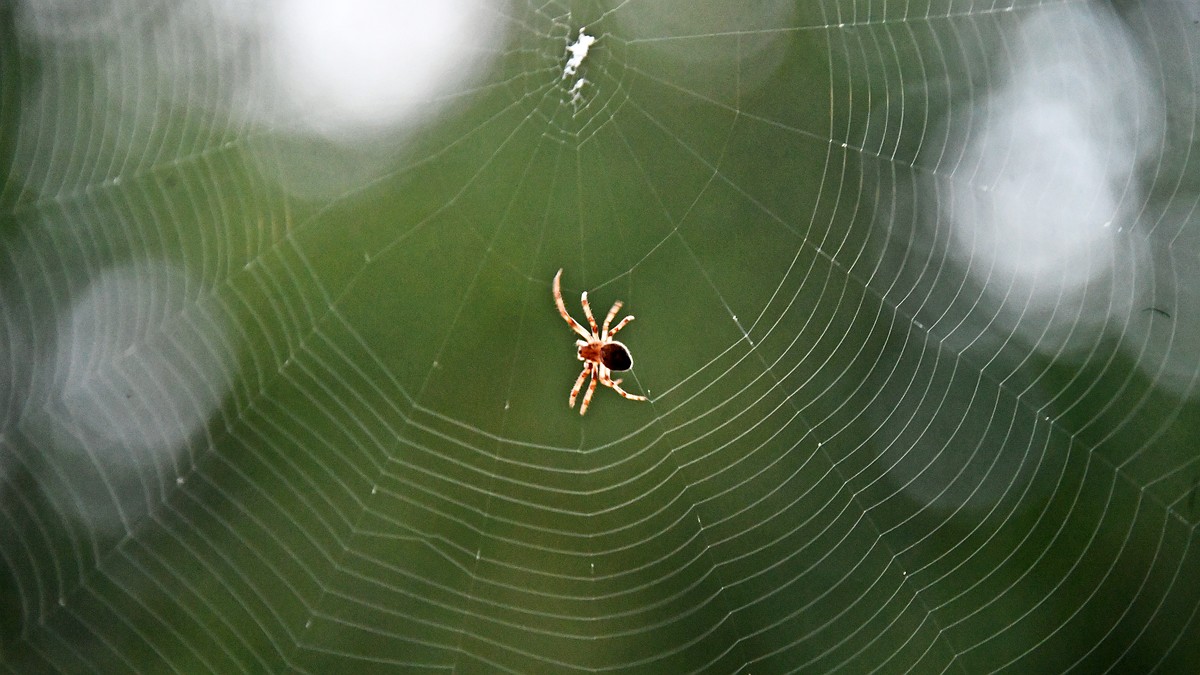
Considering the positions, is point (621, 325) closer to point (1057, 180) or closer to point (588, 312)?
point (588, 312)

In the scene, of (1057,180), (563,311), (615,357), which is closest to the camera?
(1057,180)

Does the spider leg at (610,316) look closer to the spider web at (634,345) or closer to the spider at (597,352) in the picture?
the spider at (597,352)

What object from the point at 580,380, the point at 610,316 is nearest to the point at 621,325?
the point at 610,316

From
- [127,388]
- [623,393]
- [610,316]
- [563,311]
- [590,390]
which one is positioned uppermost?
[563,311]

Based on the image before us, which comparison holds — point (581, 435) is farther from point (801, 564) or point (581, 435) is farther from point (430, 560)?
point (801, 564)

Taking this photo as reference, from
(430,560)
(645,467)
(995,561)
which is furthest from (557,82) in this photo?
(995,561)

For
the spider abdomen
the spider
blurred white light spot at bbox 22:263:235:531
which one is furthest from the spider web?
the spider abdomen
